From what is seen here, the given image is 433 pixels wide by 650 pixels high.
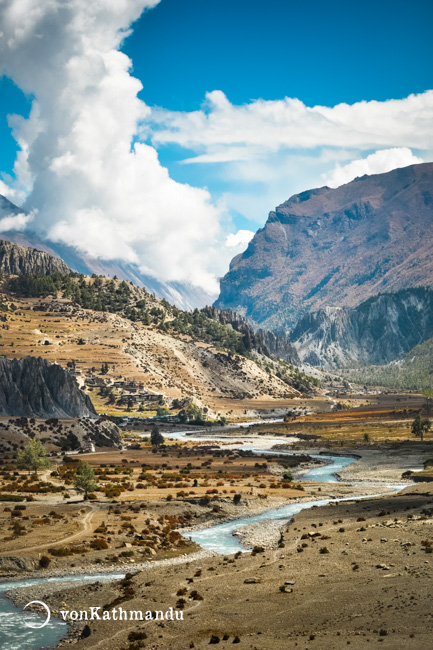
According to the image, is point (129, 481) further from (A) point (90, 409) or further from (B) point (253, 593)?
(A) point (90, 409)

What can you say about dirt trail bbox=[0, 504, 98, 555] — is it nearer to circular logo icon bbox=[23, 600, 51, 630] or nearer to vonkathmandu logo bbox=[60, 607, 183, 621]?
circular logo icon bbox=[23, 600, 51, 630]

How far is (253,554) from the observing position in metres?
53.2

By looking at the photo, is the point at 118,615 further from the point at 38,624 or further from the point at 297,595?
the point at 297,595

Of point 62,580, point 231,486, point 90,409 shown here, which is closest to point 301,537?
point 62,580

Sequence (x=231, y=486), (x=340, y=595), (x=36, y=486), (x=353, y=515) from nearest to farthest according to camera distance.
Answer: (x=340, y=595) < (x=353, y=515) < (x=36, y=486) < (x=231, y=486)

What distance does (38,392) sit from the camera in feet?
536

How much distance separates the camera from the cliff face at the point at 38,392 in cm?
15612

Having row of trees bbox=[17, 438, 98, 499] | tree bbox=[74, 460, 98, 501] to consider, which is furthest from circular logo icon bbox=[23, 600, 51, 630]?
row of trees bbox=[17, 438, 98, 499]

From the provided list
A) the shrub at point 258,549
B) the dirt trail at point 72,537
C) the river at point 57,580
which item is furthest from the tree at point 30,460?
the shrub at point 258,549

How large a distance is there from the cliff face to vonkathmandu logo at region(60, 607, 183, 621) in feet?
382

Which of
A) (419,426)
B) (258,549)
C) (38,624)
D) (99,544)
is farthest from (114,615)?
(419,426)

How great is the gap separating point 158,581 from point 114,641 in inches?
414

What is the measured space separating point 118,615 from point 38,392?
129 metres

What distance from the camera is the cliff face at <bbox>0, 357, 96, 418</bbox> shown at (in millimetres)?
156125
